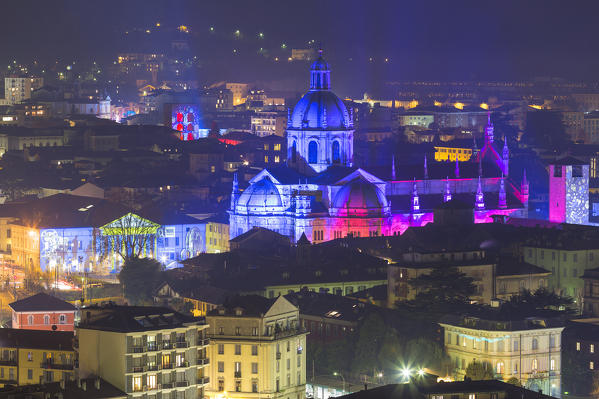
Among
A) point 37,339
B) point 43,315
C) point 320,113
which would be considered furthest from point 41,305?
point 320,113

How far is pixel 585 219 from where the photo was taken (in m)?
173

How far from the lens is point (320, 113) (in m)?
159

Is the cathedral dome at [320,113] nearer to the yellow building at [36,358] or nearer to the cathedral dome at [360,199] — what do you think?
the cathedral dome at [360,199]

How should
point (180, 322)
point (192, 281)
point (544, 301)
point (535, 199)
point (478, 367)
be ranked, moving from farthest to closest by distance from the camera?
point (535, 199) → point (192, 281) → point (544, 301) → point (478, 367) → point (180, 322)

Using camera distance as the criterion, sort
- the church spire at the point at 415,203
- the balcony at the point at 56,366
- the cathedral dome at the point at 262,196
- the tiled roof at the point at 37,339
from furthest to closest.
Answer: the church spire at the point at 415,203, the cathedral dome at the point at 262,196, the tiled roof at the point at 37,339, the balcony at the point at 56,366

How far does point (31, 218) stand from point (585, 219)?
42.2m

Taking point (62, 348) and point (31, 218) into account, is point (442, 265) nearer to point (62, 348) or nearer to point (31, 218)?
point (62, 348)

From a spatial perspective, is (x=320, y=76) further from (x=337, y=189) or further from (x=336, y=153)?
(x=337, y=189)

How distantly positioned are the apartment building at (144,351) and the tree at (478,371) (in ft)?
41.6

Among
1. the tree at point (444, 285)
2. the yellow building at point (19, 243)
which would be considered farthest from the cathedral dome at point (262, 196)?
the tree at point (444, 285)

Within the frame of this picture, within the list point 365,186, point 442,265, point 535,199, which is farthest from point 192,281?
point 535,199

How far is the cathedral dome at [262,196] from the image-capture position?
155625mm

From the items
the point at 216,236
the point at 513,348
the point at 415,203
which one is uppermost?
the point at 415,203

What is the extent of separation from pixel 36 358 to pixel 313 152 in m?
63.3
